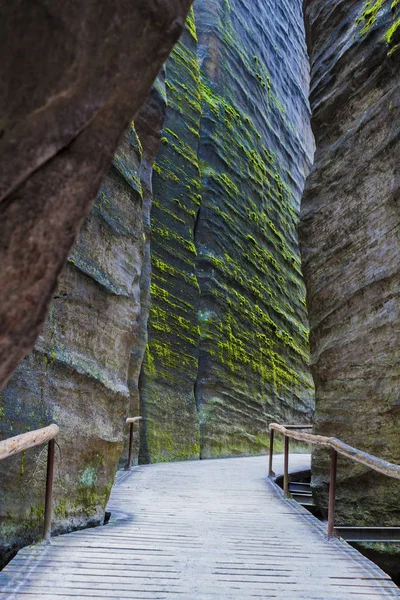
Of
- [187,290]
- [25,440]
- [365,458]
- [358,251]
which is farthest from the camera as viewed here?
[187,290]

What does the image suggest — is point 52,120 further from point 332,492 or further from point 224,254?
point 224,254

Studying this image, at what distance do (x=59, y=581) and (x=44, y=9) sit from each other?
10.2ft

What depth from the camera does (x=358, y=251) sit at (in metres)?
7.34

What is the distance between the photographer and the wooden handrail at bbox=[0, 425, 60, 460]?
3014mm

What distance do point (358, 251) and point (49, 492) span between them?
16.4 ft

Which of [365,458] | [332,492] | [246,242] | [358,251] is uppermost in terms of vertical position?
[246,242]

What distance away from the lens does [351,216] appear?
7.59 m

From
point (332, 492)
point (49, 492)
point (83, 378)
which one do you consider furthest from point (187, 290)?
point (49, 492)

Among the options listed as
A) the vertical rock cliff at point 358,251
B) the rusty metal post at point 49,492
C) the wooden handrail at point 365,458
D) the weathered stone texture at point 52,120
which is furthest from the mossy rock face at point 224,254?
the weathered stone texture at point 52,120

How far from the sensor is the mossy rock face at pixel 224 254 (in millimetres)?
12930

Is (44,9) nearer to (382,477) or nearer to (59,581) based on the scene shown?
(59,581)

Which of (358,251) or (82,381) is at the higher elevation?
(358,251)

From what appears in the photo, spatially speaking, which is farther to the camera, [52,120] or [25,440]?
[25,440]

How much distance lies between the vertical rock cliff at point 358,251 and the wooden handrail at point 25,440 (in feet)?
12.9
